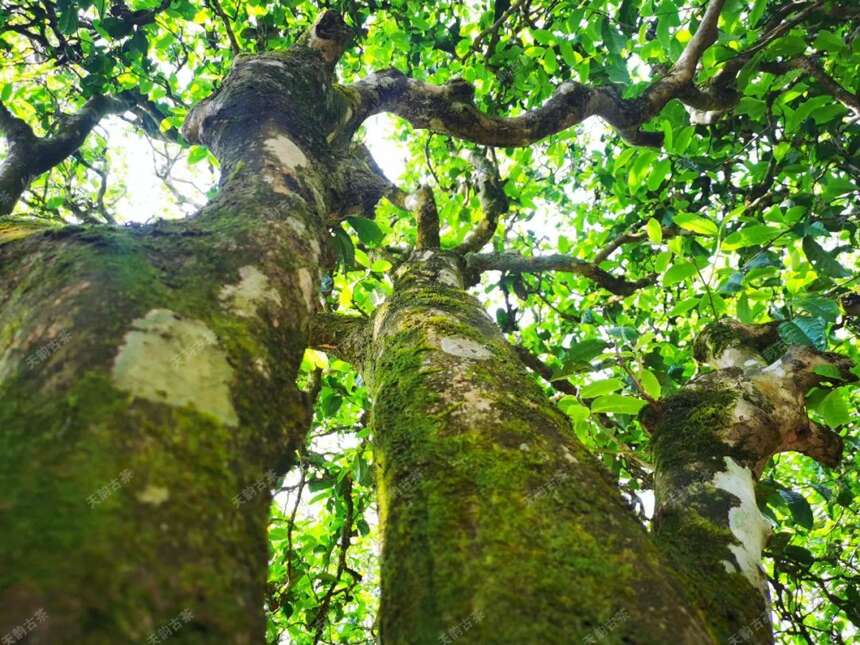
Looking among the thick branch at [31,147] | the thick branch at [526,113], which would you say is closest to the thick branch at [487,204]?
the thick branch at [526,113]

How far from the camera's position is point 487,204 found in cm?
474

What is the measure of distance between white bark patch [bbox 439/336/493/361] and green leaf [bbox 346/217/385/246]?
1029 millimetres

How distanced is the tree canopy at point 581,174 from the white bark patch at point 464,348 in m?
0.55

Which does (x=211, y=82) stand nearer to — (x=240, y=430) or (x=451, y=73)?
(x=451, y=73)

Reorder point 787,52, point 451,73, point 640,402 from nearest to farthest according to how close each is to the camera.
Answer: point 640,402, point 787,52, point 451,73

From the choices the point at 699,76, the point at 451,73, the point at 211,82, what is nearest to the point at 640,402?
the point at 699,76

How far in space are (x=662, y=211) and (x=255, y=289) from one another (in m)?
4.02

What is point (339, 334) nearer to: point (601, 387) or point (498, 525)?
point (601, 387)

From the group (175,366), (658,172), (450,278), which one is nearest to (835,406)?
(658,172)

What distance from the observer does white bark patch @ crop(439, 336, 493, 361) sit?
148 centimetres

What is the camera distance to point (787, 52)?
7.63 feet

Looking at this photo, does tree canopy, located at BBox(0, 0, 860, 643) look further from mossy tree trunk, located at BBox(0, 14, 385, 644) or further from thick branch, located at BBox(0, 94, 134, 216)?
mossy tree trunk, located at BBox(0, 14, 385, 644)

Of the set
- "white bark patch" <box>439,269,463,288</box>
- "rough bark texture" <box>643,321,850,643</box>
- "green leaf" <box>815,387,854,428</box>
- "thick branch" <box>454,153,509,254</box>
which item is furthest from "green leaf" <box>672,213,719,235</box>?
"thick branch" <box>454,153,509,254</box>

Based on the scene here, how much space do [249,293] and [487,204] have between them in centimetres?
382
